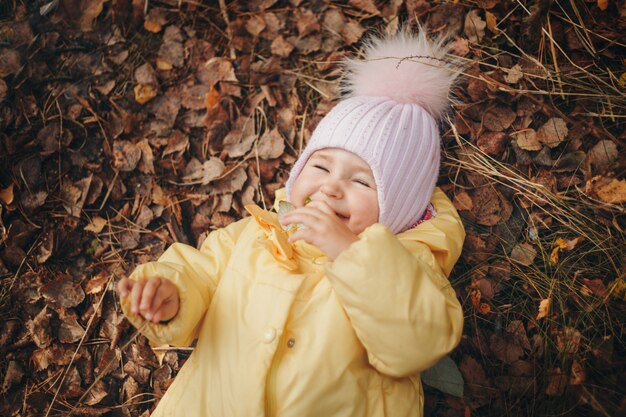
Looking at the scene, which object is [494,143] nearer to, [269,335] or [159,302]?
[269,335]

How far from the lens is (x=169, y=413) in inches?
85.4

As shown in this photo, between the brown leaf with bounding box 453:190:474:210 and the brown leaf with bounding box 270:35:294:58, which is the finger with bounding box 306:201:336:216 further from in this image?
the brown leaf with bounding box 270:35:294:58

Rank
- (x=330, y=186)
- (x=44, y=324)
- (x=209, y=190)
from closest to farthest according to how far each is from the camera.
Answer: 1. (x=330, y=186)
2. (x=44, y=324)
3. (x=209, y=190)

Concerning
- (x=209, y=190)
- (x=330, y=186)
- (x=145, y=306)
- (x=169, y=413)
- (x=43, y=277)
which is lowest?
(x=169, y=413)

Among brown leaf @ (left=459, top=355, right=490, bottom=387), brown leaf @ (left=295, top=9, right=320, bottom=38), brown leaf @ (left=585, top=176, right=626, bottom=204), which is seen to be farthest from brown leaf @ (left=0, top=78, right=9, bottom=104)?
brown leaf @ (left=585, top=176, right=626, bottom=204)

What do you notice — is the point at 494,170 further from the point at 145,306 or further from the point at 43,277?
the point at 43,277

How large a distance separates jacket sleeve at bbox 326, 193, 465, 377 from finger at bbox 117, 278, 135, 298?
85cm

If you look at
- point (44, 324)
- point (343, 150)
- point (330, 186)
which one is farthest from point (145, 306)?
point (44, 324)

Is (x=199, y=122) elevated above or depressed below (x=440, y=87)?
below

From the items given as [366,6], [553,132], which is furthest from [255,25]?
[553,132]

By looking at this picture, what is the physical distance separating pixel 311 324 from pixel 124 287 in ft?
2.75

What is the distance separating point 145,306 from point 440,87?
1991 millimetres

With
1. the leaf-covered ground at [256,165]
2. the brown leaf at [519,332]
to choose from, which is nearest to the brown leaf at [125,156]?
the leaf-covered ground at [256,165]

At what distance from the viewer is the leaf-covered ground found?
8.04ft
